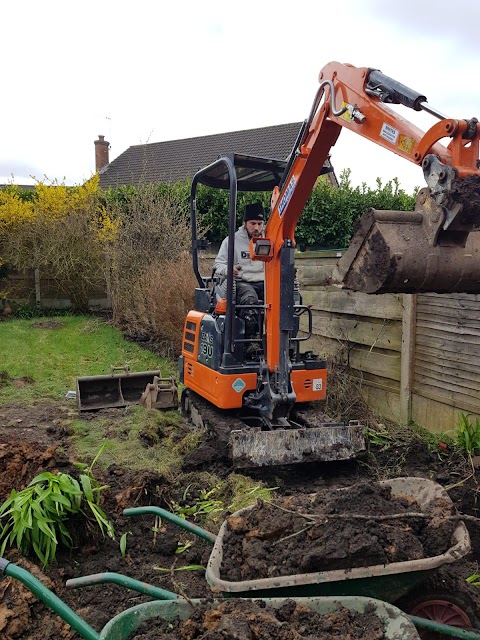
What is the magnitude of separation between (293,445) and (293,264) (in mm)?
1551

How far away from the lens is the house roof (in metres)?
20.6

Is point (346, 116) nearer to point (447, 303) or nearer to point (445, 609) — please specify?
point (447, 303)

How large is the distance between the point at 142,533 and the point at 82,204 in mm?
11180

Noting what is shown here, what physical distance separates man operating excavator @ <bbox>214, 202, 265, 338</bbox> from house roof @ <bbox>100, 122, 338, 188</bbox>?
14.8 metres

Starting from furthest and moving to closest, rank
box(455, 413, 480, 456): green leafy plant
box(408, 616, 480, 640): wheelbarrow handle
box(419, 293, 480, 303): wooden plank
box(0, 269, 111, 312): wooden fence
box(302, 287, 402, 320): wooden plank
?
1. box(0, 269, 111, 312): wooden fence
2. box(302, 287, 402, 320): wooden plank
3. box(419, 293, 480, 303): wooden plank
4. box(455, 413, 480, 456): green leafy plant
5. box(408, 616, 480, 640): wheelbarrow handle

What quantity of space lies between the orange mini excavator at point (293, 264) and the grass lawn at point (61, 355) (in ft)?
9.01

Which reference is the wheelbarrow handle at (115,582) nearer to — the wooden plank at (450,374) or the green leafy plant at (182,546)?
the green leafy plant at (182,546)

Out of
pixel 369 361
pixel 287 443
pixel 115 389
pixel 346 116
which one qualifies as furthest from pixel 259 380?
pixel 115 389

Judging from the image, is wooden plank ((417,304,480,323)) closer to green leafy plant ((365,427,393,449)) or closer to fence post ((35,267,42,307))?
green leafy plant ((365,427,393,449))

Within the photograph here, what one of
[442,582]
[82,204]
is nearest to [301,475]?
[442,582]

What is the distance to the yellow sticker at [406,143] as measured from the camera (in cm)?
301

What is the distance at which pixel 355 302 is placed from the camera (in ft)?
21.2

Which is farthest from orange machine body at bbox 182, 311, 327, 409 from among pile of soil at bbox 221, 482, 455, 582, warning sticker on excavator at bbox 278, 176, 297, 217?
pile of soil at bbox 221, 482, 455, 582

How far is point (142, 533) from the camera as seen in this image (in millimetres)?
3846
